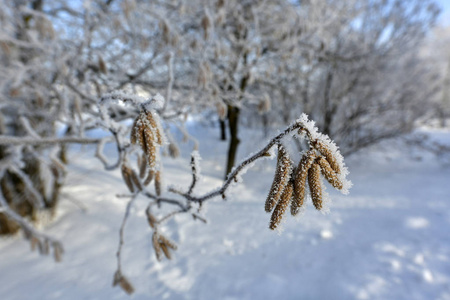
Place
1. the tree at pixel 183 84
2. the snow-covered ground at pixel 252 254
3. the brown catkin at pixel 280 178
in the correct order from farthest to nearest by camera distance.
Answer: the snow-covered ground at pixel 252 254, the tree at pixel 183 84, the brown catkin at pixel 280 178

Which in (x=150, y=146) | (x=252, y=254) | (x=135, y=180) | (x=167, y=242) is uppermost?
(x=150, y=146)

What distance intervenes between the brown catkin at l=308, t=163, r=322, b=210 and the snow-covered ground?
1.63 m

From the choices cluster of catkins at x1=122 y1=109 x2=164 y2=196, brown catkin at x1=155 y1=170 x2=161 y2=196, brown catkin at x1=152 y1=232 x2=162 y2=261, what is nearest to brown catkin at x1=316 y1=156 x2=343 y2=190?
cluster of catkins at x1=122 y1=109 x2=164 y2=196

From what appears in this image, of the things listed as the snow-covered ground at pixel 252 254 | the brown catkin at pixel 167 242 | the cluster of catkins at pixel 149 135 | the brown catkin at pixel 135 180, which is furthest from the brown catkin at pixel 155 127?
the snow-covered ground at pixel 252 254

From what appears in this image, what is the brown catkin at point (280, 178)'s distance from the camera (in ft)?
1.86

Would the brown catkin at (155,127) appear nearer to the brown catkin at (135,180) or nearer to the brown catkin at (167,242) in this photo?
the brown catkin at (135,180)

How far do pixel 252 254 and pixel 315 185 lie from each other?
281 cm

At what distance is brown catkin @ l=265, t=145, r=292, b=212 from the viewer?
0.57 meters

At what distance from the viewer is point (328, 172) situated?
57 cm

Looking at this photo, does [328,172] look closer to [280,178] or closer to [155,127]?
[280,178]

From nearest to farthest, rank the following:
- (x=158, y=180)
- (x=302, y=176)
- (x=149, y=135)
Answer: (x=302, y=176)
(x=149, y=135)
(x=158, y=180)

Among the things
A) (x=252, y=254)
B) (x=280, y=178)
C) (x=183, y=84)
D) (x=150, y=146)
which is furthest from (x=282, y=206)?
(x=252, y=254)

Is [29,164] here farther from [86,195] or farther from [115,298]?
[115,298]

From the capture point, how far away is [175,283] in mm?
2674
